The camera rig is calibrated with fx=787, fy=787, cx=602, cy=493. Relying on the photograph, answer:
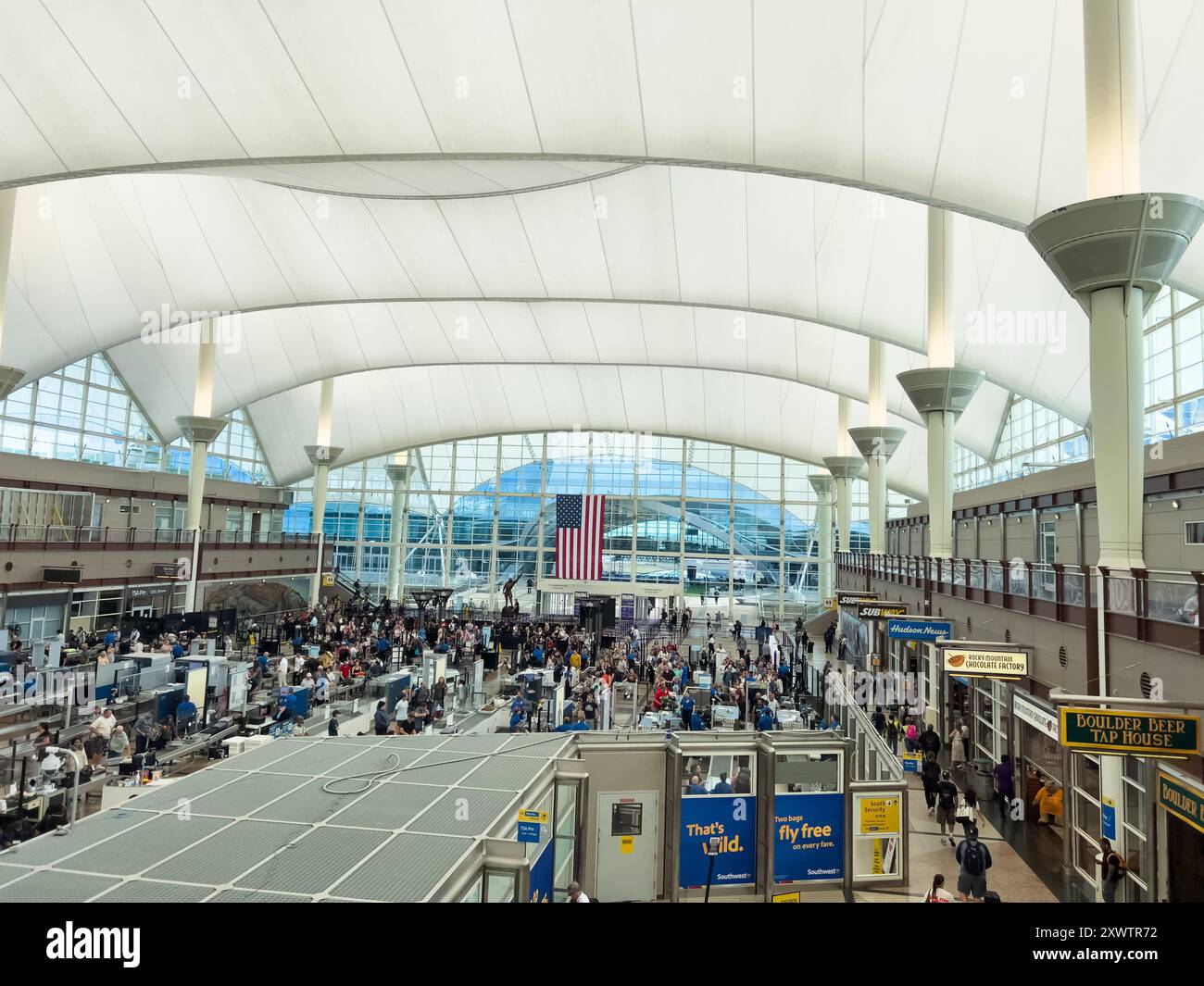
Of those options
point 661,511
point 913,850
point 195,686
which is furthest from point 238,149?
point 661,511

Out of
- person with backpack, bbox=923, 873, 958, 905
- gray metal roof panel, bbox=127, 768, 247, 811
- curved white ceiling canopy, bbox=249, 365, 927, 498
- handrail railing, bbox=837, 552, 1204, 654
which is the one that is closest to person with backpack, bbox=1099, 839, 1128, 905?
person with backpack, bbox=923, 873, 958, 905

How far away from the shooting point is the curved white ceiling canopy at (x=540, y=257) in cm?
2184

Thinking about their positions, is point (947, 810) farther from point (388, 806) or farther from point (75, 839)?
point (75, 839)

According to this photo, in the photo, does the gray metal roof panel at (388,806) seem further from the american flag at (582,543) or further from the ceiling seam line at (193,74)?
the american flag at (582,543)

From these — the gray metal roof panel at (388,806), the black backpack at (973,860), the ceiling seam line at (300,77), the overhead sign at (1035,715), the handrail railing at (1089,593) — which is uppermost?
the ceiling seam line at (300,77)

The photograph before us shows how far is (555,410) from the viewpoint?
4419 centimetres

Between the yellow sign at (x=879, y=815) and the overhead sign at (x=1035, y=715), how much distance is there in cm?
223

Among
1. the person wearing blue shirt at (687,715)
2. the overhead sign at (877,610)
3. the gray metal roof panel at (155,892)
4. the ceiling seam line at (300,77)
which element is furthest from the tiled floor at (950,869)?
the ceiling seam line at (300,77)

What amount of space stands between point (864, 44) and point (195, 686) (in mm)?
16785

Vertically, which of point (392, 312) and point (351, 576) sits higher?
point (392, 312)

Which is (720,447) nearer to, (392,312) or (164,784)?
(392,312)

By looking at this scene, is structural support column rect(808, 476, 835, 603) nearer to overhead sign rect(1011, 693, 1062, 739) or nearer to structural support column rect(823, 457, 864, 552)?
structural support column rect(823, 457, 864, 552)

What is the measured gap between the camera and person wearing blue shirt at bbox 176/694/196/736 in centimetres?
1391
